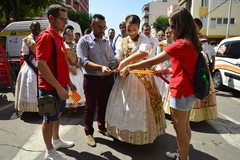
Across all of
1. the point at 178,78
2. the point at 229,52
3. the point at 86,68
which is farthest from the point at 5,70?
the point at 229,52

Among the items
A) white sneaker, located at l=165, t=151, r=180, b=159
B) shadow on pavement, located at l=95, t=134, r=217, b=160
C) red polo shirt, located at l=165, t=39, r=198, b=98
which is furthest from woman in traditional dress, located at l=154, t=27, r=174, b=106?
red polo shirt, located at l=165, t=39, r=198, b=98

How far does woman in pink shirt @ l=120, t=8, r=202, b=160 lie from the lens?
1.97 metres

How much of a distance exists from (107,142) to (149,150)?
677 mm

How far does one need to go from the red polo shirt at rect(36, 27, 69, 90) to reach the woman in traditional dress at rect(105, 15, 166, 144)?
2.51ft

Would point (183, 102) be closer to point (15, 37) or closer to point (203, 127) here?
point (203, 127)

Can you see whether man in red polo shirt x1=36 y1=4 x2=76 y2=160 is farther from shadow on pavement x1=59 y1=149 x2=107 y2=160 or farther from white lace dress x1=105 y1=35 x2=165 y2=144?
white lace dress x1=105 y1=35 x2=165 y2=144

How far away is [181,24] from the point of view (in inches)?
78.4

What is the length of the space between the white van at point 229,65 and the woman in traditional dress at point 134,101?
461 centimetres

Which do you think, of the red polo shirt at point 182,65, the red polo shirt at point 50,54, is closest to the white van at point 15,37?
the red polo shirt at point 50,54

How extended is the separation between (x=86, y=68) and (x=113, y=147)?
49.7 inches

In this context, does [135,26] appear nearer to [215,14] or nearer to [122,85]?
[122,85]

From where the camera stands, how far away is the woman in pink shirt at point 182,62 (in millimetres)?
1969

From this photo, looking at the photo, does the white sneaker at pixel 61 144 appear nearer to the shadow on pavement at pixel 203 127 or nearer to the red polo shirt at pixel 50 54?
the red polo shirt at pixel 50 54

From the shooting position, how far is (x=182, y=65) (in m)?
2.04
